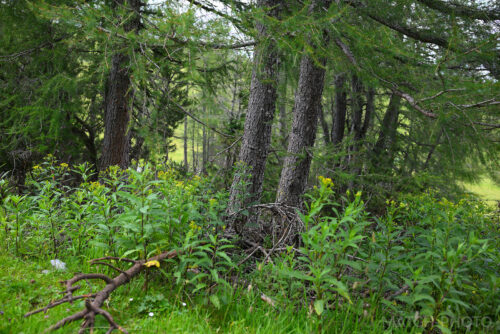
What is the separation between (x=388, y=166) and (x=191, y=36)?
8378 millimetres

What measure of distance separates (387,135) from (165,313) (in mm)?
9751

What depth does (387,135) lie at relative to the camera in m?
10.1

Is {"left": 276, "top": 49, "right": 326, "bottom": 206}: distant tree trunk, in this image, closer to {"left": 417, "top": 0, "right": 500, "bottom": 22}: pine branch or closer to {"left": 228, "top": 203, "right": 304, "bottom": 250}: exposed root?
{"left": 228, "top": 203, "right": 304, "bottom": 250}: exposed root

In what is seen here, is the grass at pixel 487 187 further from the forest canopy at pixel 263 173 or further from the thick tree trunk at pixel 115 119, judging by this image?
the thick tree trunk at pixel 115 119

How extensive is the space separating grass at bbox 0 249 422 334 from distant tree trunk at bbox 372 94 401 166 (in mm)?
8538

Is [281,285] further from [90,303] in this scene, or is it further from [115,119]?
[115,119]

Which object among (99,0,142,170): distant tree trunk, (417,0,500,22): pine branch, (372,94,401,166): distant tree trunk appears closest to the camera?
(417,0,500,22): pine branch

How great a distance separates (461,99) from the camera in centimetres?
308

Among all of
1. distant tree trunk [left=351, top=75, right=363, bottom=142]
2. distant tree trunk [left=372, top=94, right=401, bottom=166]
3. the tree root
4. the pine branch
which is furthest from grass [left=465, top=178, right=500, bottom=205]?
the tree root

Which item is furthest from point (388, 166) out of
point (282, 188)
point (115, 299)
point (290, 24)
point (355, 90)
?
point (115, 299)

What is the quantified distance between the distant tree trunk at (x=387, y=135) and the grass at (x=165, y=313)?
8538 mm

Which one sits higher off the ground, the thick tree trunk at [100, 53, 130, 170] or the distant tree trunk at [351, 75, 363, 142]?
the distant tree trunk at [351, 75, 363, 142]

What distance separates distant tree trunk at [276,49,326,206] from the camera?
208 inches

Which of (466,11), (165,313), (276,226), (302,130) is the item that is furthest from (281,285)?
(466,11)
